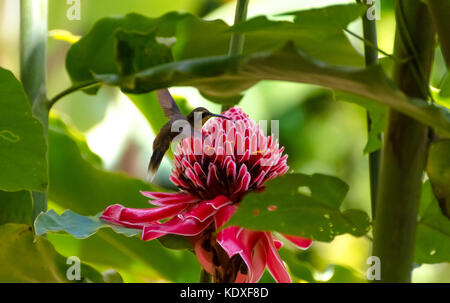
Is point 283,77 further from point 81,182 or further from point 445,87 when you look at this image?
point 81,182

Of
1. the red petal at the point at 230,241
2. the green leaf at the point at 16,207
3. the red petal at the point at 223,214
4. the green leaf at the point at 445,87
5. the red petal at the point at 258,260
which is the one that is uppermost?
the green leaf at the point at 445,87

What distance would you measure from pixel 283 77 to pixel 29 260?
0.23m

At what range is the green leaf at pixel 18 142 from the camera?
0.38 metres

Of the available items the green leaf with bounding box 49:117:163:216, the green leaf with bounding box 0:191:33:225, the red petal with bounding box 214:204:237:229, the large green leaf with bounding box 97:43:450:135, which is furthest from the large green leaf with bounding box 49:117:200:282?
the large green leaf with bounding box 97:43:450:135

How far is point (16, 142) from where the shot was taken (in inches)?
15.2

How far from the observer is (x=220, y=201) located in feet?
1.27

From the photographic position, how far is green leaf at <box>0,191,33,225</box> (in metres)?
0.46

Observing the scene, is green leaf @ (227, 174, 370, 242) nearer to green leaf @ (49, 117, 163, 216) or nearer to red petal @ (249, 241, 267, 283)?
red petal @ (249, 241, 267, 283)

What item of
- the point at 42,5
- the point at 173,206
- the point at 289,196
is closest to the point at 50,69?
the point at 42,5

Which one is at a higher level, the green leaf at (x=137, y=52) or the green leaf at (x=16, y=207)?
the green leaf at (x=137, y=52)

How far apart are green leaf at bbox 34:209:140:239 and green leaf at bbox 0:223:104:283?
0.02 metres

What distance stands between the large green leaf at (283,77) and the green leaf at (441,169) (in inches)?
0.9

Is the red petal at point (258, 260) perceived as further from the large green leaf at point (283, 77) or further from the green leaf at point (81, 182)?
the green leaf at point (81, 182)

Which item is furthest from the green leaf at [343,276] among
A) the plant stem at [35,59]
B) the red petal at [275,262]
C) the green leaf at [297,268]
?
the plant stem at [35,59]
